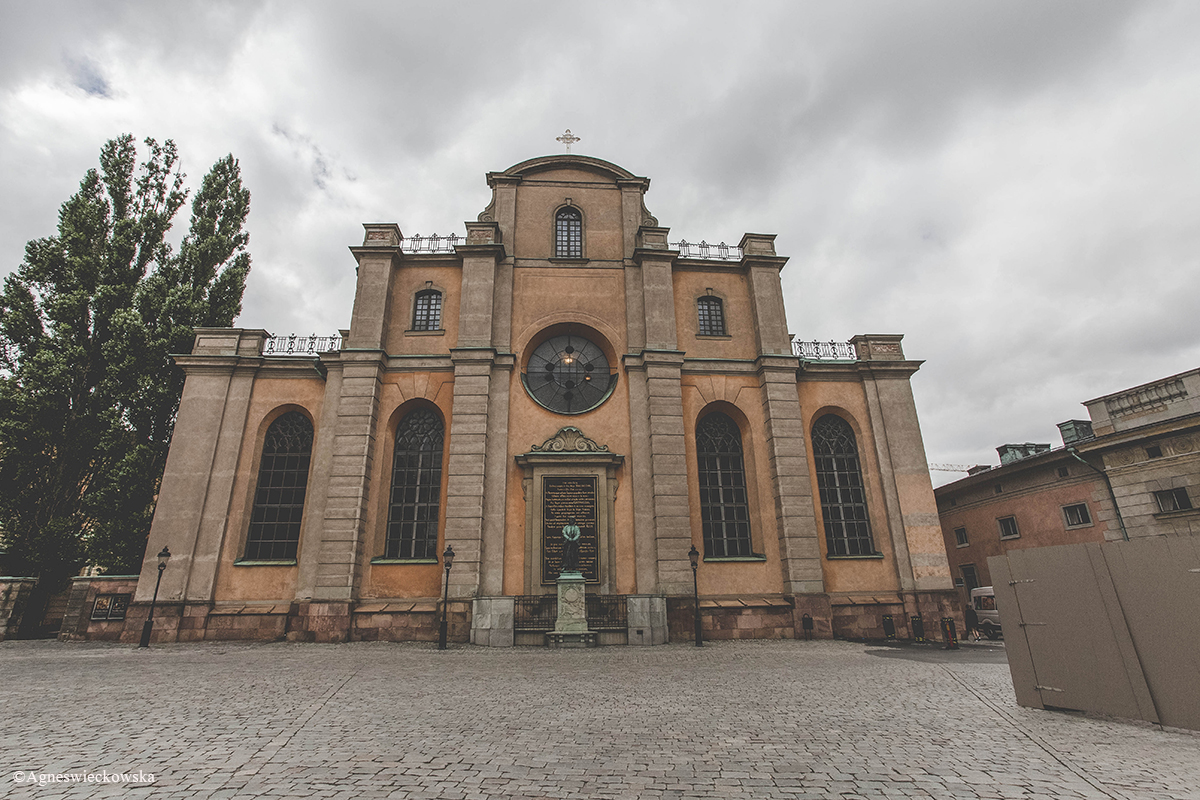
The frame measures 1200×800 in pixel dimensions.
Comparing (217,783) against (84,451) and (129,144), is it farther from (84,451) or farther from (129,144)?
(129,144)

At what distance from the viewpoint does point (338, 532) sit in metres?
17.0

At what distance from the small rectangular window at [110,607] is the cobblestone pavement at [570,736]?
24.5 ft

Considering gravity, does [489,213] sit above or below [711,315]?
above

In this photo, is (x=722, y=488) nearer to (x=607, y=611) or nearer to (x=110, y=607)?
(x=607, y=611)

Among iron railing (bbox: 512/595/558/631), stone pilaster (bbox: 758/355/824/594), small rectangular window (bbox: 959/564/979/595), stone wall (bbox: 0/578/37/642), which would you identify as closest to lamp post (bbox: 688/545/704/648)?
stone pilaster (bbox: 758/355/824/594)

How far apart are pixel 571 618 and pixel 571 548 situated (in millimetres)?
1953

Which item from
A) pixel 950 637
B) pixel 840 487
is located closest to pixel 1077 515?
pixel 840 487

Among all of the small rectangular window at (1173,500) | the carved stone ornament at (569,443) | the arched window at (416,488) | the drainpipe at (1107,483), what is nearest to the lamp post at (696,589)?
the carved stone ornament at (569,443)

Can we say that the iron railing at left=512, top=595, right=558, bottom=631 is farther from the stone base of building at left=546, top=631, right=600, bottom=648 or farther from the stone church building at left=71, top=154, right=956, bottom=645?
the stone base of building at left=546, top=631, right=600, bottom=648

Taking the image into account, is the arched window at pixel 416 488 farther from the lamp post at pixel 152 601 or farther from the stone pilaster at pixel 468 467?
the lamp post at pixel 152 601

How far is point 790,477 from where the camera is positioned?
61.1 feet

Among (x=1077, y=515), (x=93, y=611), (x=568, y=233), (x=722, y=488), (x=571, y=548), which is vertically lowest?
(x=93, y=611)

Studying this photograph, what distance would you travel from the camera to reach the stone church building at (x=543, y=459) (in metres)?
16.9

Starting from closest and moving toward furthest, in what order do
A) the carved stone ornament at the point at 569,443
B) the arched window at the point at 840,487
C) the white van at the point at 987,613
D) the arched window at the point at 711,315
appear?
the carved stone ornament at the point at 569,443 < the arched window at the point at 840,487 < the white van at the point at 987,613 < the arched window at the point at 711,315
